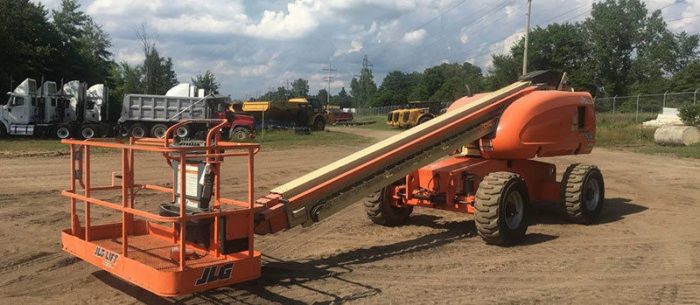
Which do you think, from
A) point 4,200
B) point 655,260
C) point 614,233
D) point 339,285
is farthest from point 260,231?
point 4,200

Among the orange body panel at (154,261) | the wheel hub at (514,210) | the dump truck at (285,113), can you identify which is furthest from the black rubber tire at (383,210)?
the dump truck at (285,113)

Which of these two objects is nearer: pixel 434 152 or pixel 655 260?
pixel 655 260

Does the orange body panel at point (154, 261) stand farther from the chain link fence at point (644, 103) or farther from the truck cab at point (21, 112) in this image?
the chain link fence at point (644, 103)

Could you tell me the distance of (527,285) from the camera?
6.51m

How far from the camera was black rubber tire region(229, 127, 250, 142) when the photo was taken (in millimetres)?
33091

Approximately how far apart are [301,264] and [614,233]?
5051 mm

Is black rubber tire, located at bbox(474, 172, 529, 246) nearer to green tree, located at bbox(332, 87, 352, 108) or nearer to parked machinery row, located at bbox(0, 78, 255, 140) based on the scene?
parked machinery row, located at bbox(0, 78, 255, 140)

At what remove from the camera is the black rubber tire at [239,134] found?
3309 centimetres

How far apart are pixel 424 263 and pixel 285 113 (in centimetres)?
3606

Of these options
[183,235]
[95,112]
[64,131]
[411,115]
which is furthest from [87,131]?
[183,235]

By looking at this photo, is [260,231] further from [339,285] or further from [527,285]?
[527,285]

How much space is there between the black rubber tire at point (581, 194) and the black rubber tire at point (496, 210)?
180 cm

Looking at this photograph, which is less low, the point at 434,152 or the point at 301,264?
the point at 434,152

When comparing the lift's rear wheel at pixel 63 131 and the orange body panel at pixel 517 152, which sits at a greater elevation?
the orange body panel at pixel 517 152
